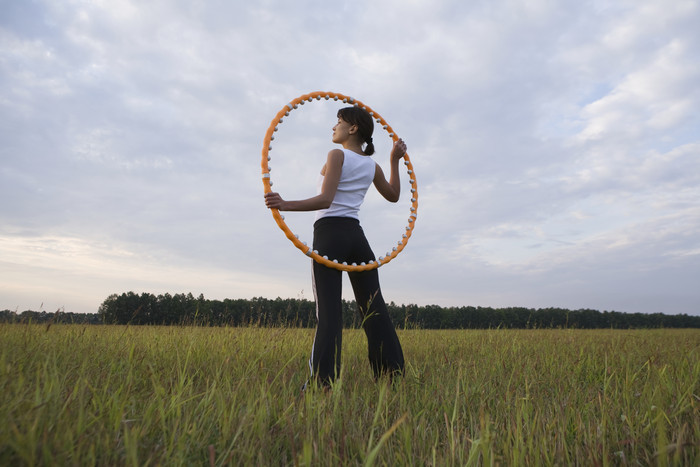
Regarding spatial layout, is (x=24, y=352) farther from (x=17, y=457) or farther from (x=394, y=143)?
(x=394, y=143)

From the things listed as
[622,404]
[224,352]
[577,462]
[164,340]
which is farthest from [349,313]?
[577,462]

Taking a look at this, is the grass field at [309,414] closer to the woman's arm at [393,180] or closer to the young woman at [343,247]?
the young woman at [343,247]

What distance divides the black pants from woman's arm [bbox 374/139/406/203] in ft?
2.14

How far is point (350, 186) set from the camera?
4.19m

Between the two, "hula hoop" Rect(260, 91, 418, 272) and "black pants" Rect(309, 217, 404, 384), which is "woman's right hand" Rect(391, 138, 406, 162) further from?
"black pants" Rect(309, 217, 404, 384)

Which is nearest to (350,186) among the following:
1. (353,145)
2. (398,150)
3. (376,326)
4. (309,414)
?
(353,145)

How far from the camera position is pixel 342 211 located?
4.16 m

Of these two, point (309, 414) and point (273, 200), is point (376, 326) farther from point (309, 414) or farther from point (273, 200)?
point (309, 414)

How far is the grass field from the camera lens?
2074 millimetres

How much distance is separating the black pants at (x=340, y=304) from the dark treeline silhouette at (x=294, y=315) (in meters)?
2.22

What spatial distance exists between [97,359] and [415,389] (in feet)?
10.6

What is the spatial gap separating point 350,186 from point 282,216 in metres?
0.69

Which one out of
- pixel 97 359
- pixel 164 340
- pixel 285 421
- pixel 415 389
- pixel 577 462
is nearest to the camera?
pixel 577 462

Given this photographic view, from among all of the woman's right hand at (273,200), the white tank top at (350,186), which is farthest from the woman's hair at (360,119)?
the woman's right hand at (273,200)
